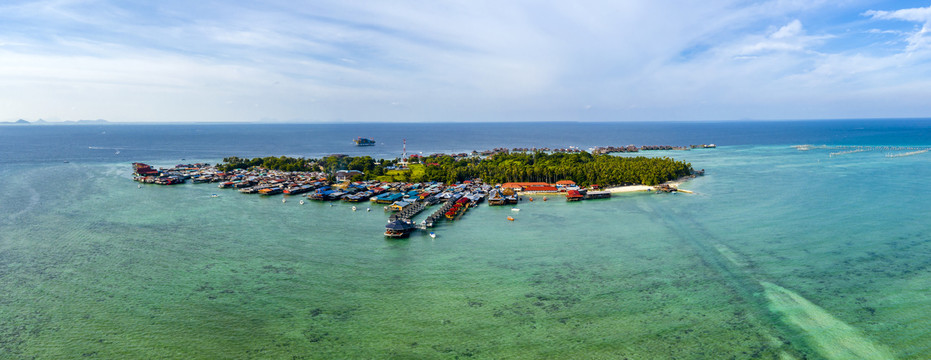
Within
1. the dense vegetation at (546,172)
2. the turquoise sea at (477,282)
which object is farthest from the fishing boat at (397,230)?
the dense vegetation at (546,172)

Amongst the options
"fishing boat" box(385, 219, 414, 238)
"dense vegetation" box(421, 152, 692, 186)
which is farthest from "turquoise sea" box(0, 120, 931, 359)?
"dense vegetation" box(421, 152, 692, 186)

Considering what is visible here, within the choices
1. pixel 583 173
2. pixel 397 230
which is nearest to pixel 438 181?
pixel 583 173

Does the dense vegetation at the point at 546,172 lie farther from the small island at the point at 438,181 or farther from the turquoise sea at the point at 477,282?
the turquoise sea at the point at 477,282

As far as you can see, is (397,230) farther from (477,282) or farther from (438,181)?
(438,181)

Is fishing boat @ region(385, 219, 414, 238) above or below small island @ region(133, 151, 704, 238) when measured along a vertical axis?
below

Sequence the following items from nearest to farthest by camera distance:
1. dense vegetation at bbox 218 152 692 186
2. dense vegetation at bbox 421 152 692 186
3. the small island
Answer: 1. the small island
2. dense vegetation at bbox 421 152 692 186
3. dense vegetation at bbox 218 152 692 186

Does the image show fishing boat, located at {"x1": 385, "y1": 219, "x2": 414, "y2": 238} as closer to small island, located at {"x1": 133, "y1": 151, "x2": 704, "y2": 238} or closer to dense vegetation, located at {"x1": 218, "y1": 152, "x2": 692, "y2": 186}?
small island, located at {"x1": 133, "y1": 151, "x2": 704, "y2": 238}
